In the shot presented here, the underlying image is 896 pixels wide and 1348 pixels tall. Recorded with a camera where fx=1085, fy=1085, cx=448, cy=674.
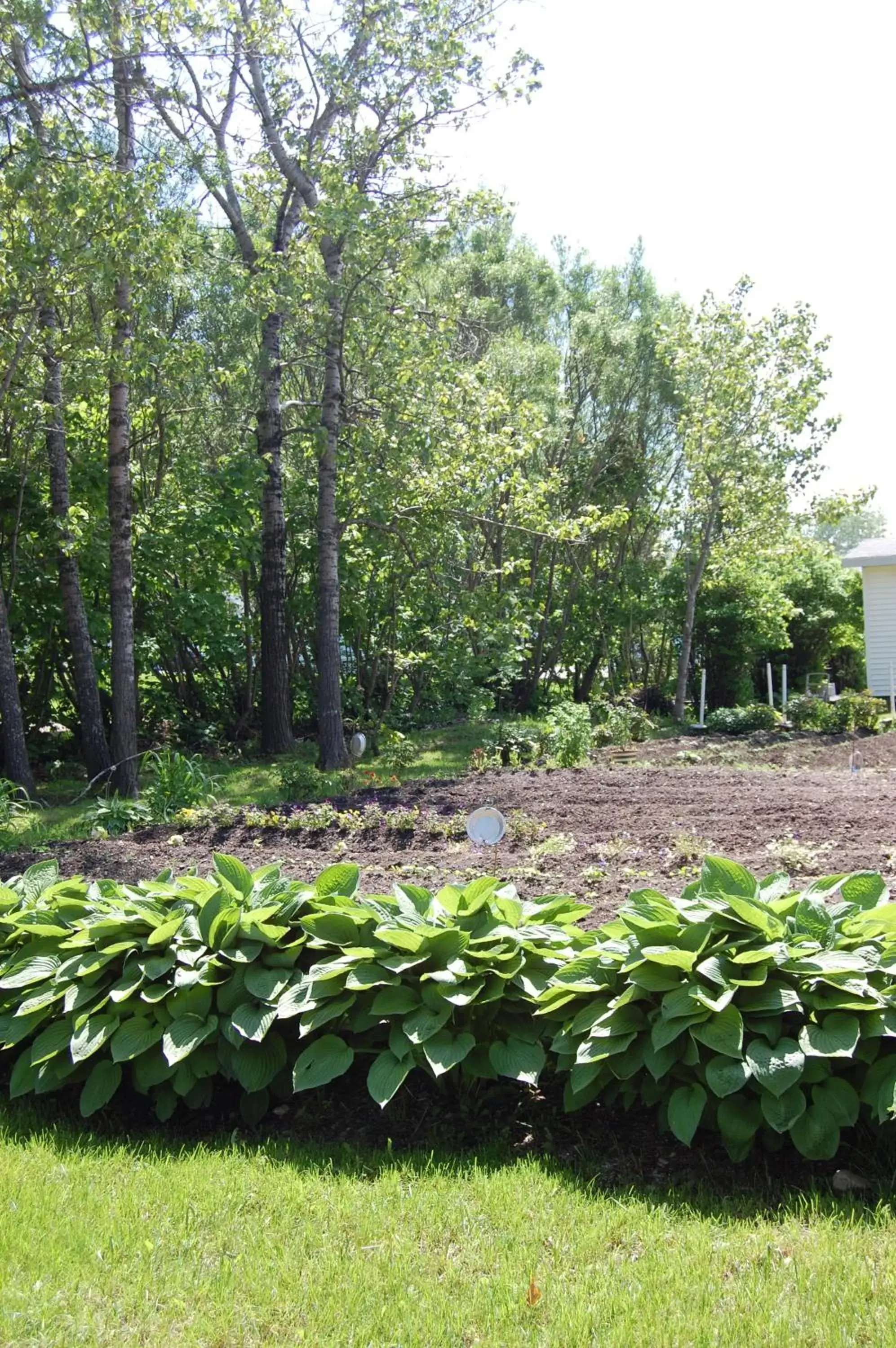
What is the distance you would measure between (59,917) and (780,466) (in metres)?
14.3

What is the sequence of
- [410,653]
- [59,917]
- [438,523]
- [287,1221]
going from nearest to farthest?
[287,1221] → [59,917] → [438,523] → [410,653]

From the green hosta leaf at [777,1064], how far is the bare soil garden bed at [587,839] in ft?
5.95

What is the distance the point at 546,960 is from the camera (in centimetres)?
304

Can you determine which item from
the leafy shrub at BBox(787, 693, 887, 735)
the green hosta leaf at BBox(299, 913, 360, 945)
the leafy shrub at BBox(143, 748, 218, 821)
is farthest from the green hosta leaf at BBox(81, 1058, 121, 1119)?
the leafy shrub at BBox(787, 693, 887, 735)

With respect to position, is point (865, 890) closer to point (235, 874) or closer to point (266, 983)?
point (266, 983)

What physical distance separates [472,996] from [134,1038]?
996 millimetres

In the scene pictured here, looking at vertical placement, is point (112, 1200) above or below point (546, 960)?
below

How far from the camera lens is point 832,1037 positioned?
2.55 metres

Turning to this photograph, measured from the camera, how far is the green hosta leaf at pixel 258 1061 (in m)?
3.03

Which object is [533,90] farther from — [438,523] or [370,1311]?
[370,1311]

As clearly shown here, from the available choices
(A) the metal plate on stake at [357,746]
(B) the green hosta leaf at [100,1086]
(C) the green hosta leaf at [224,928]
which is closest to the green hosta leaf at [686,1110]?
(C) the green hosta leaf at [224,928]

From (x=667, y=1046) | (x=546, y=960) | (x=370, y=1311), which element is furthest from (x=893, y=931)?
(x=370, y=1311)

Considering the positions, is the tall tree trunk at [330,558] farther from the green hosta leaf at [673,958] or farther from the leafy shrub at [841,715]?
the green hosta leaf at [673,958]

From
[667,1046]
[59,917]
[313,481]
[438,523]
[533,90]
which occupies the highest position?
[533,90]
